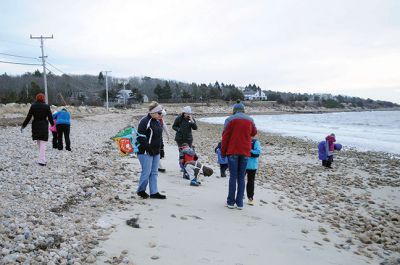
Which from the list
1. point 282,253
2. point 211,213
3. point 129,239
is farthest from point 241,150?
point 129,239

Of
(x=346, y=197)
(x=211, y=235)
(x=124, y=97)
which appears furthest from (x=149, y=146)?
(x=124, y=97)

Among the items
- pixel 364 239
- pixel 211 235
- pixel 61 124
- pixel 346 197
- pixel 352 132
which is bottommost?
pixel 352 132

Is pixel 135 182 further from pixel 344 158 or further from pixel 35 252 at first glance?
pixel 344 158

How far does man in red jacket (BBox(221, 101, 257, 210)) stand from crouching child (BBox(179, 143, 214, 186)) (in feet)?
6.00

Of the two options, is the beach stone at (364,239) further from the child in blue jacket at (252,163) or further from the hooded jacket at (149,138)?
the hooded jacket at (149,138)

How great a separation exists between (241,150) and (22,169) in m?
5.25

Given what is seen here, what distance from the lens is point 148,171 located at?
20.7 feet

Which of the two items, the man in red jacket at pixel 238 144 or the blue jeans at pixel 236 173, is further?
the blue jeans at pixel 236 173

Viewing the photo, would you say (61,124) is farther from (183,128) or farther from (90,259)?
(90,259)

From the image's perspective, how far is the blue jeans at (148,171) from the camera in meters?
6.30

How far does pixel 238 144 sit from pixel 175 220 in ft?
5.91

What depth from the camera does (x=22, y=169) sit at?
7.88 meters

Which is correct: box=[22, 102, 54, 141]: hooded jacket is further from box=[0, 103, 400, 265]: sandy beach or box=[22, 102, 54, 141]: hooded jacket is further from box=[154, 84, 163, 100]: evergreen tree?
box=[154, 84, 163, 100]: evergreen tree

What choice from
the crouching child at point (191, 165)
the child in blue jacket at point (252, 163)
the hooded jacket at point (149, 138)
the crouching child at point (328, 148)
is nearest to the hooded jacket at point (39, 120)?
the crouching child at point (191, 165)
